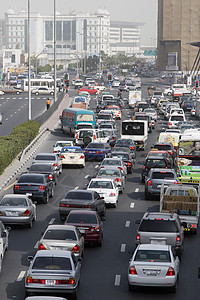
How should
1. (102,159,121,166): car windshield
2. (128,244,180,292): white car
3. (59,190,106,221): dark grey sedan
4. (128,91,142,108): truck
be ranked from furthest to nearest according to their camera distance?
(128,91,142,108): truck < (102,159,121,166): car windshield < (59,190,106,221): dark grey sedan < (128,244,180,292): white car

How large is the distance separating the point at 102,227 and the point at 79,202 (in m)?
1.41

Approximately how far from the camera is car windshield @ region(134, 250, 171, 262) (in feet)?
67.7

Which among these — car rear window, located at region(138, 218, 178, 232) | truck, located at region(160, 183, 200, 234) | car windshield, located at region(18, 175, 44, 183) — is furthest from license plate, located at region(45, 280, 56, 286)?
car windshield, located at region(18, 175, 44, 183)

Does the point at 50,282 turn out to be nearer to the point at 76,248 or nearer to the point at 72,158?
the point at 76,248

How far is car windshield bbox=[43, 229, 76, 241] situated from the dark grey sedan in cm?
639

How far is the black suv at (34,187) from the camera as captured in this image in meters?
34.2

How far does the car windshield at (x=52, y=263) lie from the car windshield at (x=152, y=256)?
6.86ft

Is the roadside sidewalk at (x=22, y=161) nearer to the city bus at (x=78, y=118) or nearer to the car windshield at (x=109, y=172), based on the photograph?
the city bus at (x=78, y=118)

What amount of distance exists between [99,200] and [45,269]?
12.0m

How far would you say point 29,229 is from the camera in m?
29.6

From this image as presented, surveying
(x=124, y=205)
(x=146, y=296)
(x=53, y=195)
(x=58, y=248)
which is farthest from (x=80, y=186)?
(x=146, y=296)

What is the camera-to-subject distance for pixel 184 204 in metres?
29.5

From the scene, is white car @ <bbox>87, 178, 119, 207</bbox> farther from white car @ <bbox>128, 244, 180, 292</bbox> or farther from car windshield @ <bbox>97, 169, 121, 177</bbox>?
white car @ <bbox>128, 244, 180, 292</bbox>

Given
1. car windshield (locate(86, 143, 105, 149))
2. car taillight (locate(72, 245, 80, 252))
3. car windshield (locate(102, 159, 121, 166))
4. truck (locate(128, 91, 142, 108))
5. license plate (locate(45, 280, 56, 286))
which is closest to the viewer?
license plate (locate(45, 280, 56, 286))
